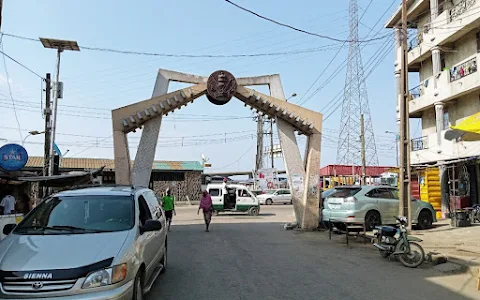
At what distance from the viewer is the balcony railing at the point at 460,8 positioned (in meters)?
20.6

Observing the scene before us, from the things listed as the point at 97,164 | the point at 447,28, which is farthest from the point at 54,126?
the point at 447,28

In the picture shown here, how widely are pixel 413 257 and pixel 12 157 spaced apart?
1188cm

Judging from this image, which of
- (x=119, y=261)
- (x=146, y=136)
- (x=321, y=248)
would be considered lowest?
(x=321, y=248)

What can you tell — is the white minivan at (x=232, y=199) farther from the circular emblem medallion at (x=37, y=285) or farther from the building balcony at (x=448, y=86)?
the circular emblem medallion at (x=37, y=285)

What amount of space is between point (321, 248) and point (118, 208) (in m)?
7.76

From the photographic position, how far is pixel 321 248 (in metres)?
12.2

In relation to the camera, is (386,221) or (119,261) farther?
(386,221)

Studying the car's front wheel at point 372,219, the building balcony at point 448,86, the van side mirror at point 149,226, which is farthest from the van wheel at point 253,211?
the van side mirror at point 149,226

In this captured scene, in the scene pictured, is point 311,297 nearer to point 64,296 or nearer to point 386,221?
point 64,296

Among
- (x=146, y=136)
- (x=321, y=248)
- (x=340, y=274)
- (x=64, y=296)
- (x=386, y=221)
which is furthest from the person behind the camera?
(x=146, y=136)

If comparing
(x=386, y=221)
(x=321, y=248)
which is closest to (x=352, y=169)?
(x=386, y=221)

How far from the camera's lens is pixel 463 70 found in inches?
826

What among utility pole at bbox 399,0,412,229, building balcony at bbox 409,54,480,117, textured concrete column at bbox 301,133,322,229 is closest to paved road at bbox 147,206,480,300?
utility pole at bbox 399,0,412,229

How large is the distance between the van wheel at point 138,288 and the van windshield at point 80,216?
27.6 inches
